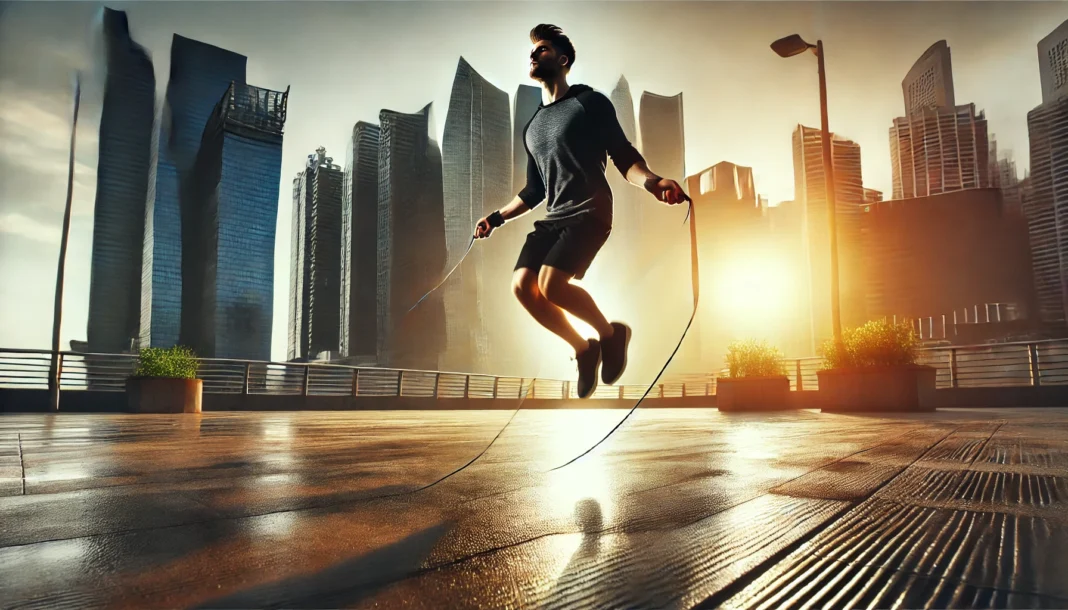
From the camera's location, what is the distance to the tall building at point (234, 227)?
74312 millimetres

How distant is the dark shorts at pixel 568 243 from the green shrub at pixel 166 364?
338 inches

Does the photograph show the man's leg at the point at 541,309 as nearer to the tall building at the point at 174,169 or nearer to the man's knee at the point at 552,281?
the man's knee at the point at 552,281

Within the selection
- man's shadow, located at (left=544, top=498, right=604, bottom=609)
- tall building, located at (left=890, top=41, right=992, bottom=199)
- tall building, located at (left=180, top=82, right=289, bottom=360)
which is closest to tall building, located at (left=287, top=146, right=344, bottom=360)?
tall building, located at (left=180, top=82, right=289, bottom=360)

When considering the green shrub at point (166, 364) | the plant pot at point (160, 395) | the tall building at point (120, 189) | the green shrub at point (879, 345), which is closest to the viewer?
the green shrub at point (879, 345)

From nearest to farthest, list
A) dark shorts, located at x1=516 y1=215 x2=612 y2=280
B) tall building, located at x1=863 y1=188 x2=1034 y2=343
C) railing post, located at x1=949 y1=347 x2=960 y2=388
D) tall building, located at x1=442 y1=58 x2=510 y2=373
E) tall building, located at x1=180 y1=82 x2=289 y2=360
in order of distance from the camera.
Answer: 1. dark shorts, located at x1=516 y1=215 x2=612 y2=280
2. tall building, located at x1=442 y1=58 x2=510 y2=373
3. railing post, located at x1=949 y1=347 x2=960 y2=388
4. tall building, located at x1=180 y1=82 x2=289 y2=360
5. tall building, located at x1=863 y1=188 x2=1034 y2=343

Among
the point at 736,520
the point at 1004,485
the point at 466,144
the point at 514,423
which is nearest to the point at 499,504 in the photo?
the point at 514,423

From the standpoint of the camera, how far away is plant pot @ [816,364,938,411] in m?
6.40

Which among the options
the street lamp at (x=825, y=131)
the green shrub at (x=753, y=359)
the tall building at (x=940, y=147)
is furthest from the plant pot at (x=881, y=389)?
the tall building at (x=940, y=147)

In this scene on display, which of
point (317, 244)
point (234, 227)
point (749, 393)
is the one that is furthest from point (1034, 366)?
point (234, 227)

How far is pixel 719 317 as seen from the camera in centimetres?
166

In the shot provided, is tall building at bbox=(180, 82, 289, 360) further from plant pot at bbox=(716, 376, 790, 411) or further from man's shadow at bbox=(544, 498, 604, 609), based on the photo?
man's shadow at bbox=(544, 498, 604, 609)

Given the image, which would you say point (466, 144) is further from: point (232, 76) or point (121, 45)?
point (121, 45)

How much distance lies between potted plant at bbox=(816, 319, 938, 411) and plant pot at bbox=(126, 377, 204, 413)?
28.8 ft

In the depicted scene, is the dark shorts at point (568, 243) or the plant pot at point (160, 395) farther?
the plant pot at point (160, 395)
